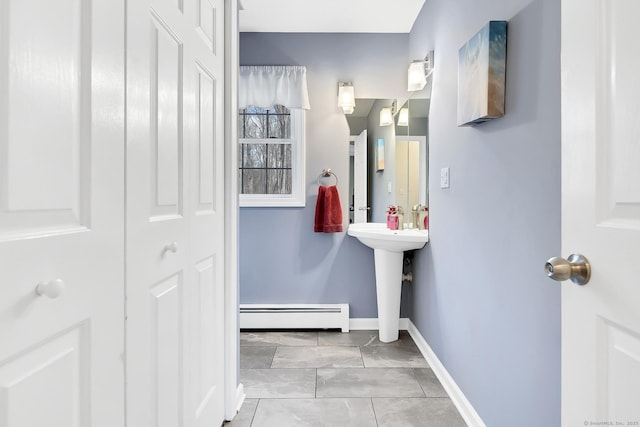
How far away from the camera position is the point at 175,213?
48.9 inches

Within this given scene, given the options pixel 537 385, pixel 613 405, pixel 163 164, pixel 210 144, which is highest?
pixel 210 144

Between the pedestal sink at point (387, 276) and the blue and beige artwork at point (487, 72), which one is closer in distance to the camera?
the blue and beige artwork at point (487, 72)

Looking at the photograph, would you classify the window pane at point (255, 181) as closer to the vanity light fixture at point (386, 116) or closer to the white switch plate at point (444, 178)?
the vanity light fixture at point (386, 116)

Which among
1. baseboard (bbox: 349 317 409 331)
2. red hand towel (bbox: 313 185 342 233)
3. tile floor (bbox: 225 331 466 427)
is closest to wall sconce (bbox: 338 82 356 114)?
red hand towel (bbox: 313 185 342 233)

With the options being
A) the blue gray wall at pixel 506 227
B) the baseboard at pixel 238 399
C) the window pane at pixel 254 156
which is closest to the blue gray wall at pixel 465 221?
the blue gray wall at pixel 506 227

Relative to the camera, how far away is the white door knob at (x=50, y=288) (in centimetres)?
61

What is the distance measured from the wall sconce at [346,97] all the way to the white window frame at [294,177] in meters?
0.31

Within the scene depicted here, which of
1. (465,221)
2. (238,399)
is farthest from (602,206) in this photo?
(238,399)

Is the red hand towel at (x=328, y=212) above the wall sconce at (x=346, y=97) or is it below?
below

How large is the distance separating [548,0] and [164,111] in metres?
1.20

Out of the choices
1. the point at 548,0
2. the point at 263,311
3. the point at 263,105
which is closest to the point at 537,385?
the point at 548,0

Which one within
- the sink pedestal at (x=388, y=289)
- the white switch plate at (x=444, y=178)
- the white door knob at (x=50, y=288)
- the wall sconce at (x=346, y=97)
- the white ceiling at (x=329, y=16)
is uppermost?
the white ceiling at (x=329, y=16)

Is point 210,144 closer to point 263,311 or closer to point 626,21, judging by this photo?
point 626,21

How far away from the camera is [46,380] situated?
64 cm
